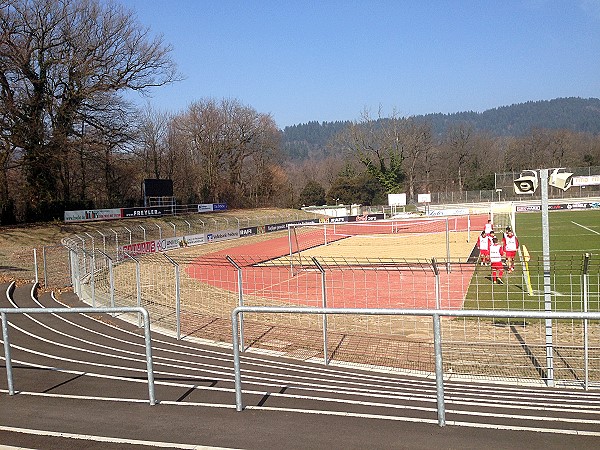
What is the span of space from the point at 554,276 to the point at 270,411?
1527 cm

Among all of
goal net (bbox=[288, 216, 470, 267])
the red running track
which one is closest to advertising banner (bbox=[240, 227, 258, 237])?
goal net (bbox=[288, 216, 470, 267])

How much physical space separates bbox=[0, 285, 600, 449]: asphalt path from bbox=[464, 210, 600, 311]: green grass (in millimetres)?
2586

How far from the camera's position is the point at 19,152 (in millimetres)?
45875

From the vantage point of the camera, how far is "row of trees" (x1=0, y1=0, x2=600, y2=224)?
43750 millimetres

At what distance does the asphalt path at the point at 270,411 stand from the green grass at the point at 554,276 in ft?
8.49

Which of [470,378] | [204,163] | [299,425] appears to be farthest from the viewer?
[204,163]

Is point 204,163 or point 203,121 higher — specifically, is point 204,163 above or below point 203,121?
below

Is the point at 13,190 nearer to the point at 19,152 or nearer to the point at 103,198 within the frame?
the point at 19,152

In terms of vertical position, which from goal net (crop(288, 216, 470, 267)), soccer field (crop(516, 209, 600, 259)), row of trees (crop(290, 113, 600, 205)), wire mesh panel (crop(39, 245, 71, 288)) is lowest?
goal net (crop(288, 216, 470, 267))

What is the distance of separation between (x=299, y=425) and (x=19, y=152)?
47800mm

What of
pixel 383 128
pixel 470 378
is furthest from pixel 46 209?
pixel 383 128

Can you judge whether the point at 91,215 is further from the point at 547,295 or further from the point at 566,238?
the point at 547,295

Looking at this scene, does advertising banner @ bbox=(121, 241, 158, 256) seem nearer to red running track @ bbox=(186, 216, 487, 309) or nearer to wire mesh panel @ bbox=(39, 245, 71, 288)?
wire mesh panel @ bbox=(39, 245, 71, 288)

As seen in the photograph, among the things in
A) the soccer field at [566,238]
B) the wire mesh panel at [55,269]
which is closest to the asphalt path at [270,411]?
the wire mesh panel at [55,269]
